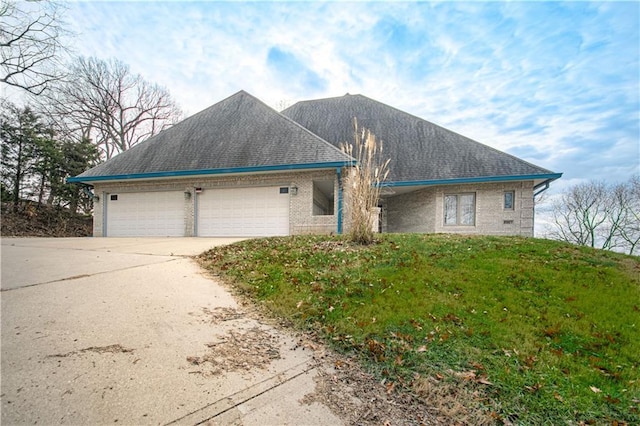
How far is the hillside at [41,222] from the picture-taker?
14180mm

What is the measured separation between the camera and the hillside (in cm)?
1418

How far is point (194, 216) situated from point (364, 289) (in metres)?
9.84

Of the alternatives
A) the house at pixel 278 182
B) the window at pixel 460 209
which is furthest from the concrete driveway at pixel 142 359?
the window at pixel 460 209

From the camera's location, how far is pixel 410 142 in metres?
13.9

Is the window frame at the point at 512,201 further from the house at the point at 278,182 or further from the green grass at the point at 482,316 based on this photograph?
the green grass at the point at 482,316

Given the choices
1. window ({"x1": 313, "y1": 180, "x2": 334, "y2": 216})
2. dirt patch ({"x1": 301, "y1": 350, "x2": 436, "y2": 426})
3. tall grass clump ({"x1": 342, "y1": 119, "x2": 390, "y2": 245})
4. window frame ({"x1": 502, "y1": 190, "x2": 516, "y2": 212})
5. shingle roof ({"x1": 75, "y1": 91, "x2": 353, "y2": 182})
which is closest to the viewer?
dirt patch ({"x1": 301, "y1": 350, "x2": 436, "y2": 426})

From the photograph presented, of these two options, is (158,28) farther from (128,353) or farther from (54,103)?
(54,103)

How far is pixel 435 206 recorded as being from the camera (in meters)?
12.3

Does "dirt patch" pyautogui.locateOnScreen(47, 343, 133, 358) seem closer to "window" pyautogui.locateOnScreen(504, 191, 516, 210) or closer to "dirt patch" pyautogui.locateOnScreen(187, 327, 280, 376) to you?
"dirt patch" pyautogui.locateOnScreen(187, 327, 280, 376)

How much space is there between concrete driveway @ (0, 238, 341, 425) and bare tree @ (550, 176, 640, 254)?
23.0 metres

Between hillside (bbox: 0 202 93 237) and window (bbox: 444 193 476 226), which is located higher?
window (bbox: 444 193 476 226)

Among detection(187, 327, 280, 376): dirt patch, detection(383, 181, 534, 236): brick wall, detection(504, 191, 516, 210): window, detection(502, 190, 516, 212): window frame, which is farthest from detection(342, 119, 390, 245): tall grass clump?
detection(504, 191, 516, 210): window

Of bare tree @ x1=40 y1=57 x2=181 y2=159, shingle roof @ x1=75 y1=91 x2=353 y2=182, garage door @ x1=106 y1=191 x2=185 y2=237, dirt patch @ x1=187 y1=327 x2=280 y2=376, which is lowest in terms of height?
dirt patch @ x1=187 y1=327 x2=280 y2=376

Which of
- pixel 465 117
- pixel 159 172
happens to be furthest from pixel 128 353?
pixel 465 117
